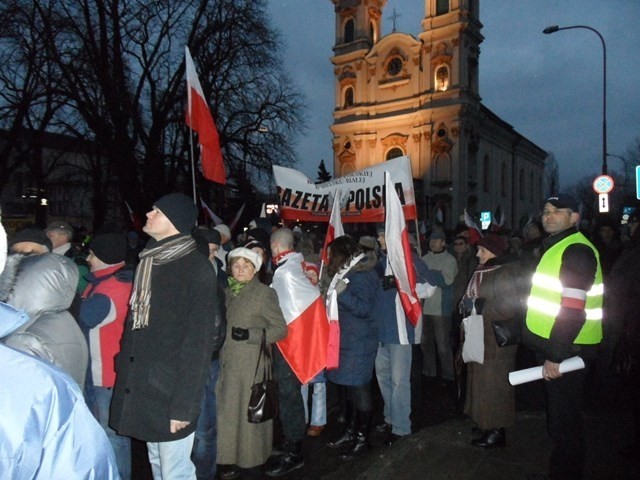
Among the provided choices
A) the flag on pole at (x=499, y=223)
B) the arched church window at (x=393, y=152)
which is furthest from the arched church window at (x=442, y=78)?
the flag on pole at (x=499, y=223)

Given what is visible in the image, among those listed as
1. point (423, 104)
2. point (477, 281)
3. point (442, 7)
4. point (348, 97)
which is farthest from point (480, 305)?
point (348, 97)

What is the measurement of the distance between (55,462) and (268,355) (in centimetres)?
273

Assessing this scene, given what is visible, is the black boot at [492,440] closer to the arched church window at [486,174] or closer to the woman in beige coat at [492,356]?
the woman in beige coat at [492,356]

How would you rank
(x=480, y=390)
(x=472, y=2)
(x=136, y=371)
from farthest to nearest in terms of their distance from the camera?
(x=472, y=2) < (x=480, y=390) < (x=136, y=371)

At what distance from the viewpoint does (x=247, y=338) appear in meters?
3.66

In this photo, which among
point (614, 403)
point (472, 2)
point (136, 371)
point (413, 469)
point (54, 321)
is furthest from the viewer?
point (472, 2)

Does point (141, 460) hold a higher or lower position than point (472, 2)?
lower

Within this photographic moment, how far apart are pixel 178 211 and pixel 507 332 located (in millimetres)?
2592

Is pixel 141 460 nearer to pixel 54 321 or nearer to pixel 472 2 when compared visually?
pixel 54 321

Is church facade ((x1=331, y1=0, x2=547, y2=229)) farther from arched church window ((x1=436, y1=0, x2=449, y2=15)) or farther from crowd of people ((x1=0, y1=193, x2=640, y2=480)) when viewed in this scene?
crowd of people ((x1=0, y1=193, x2=640, y2=480))

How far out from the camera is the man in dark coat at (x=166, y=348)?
2.74 m

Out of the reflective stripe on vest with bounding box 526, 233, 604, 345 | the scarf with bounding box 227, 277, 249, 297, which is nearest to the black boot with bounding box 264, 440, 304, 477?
the scarf with bounding box 227, 277, 249, 297

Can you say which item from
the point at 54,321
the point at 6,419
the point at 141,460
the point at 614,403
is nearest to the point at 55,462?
the point at 6,419

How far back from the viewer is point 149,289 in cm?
281
